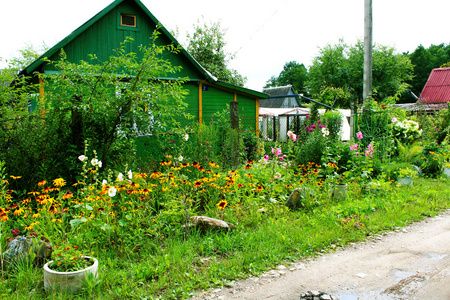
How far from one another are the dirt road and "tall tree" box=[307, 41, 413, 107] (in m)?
35.3

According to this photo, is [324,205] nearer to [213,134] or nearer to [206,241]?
[206,241]

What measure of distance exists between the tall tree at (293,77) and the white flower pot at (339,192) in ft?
200

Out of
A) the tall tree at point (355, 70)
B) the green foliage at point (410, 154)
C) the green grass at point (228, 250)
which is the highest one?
the tall tree at point (355, 70)

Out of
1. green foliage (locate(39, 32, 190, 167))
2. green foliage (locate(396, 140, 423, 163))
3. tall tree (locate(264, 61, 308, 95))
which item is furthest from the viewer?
tall tree (locate(264, 61, 308, 95))

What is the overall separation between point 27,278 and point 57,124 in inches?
110

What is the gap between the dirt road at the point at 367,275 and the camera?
3033 millimetres

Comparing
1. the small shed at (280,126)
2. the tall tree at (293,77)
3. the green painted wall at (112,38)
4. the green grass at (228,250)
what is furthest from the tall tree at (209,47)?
the tall tree at (293,77)

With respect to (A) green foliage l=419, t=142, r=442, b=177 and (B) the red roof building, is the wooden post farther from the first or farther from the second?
(B) the red roof building

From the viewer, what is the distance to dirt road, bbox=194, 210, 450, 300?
3.03 meters

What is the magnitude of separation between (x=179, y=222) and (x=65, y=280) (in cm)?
160

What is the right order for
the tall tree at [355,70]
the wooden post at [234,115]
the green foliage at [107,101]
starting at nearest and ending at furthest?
the green foliage at [107,101] → the wooden post at [234,115] → the tall tree at [355,70]

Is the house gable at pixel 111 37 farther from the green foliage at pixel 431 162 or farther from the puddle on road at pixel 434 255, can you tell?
the puddle on road at pixel 434 255

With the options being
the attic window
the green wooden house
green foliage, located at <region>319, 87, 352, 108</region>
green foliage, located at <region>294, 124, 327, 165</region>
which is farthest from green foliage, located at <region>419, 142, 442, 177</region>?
green foliage, located at <region>319, 87, 352, 108</region>

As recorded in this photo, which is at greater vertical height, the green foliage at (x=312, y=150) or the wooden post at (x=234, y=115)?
the wooden post at (x=234, y=115)
